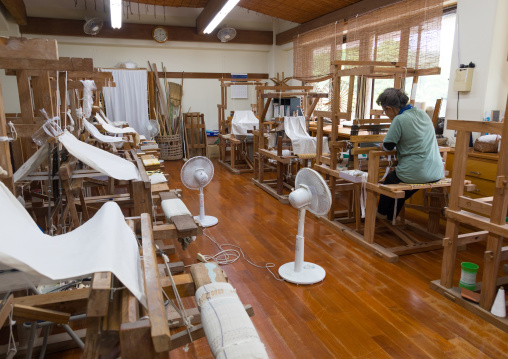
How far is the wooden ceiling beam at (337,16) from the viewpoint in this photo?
224 inches

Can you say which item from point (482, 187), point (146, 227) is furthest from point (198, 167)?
point (482, 187)

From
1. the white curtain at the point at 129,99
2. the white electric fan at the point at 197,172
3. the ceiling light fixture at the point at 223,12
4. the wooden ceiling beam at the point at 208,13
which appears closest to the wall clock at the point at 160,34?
the wooden ceiling beam at the point at 208,13

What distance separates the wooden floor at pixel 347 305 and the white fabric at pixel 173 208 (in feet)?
2.67

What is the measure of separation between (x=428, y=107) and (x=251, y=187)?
9.57ft

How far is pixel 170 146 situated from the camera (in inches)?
330

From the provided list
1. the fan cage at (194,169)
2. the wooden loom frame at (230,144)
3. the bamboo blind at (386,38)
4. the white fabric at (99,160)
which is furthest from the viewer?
the wooden loom frame at (230,144)

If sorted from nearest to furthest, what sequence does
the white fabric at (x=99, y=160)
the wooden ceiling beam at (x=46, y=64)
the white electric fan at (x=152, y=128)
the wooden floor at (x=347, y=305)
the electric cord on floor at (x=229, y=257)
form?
the wooden floor at (x=347, y=305), the wooden ceiling beam at (x=46, y=64), the white fabric at (x=99, y=160), the electric cord on floor at (x=229, y=257), the white electric fan at (x=152, y=128)

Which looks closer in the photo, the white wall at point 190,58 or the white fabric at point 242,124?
the white fabric at point 242,124

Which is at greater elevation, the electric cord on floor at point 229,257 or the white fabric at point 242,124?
the white fabric at point 242,124

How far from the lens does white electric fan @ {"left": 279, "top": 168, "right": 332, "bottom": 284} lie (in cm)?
277

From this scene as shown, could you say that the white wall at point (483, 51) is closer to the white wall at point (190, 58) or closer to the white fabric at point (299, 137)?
the white fabric at point (299, 137)

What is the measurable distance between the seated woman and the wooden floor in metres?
0.79

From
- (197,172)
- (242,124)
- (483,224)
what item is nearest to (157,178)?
(197,172)

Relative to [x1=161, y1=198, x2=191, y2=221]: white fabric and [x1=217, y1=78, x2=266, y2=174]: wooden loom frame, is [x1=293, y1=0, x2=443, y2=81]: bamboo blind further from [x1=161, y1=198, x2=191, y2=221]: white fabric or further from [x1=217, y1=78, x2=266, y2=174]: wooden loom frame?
[x1=161, y1=198, x2=191, y2=221]: white fabric
